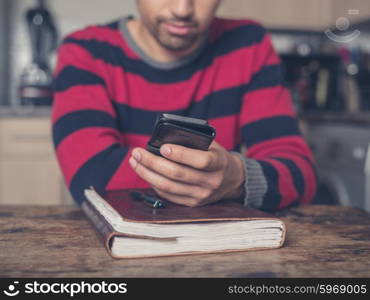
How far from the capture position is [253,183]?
2.69 ft

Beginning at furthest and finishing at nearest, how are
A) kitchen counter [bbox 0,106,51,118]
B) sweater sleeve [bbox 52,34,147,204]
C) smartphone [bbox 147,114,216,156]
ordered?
kitchen counter [bbox 0,106,51,118]
sweater sleeve [bbox 52,34,147,204]
smartphone [bbox 147,114,216,156]

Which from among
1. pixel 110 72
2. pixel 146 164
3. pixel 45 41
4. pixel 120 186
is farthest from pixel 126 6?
pixel 146 164

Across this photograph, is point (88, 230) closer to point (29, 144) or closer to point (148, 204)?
point (148, 204)

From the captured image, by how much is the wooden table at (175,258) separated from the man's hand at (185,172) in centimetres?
11

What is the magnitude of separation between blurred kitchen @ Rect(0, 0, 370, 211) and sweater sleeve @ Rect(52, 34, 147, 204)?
1.04 meters

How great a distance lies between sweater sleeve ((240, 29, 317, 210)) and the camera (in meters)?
0.84

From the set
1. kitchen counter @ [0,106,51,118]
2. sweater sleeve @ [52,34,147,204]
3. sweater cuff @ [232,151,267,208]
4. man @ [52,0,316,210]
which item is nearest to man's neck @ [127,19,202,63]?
man @ [52,0,316,210]

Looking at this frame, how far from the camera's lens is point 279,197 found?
864 millimetres

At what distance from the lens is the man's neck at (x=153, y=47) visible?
1249 millimetres

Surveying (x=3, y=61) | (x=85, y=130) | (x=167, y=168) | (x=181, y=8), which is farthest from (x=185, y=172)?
(x=3, y=61)

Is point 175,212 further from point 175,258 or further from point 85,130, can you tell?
point 85,130

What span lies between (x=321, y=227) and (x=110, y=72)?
Result: 0.70 meters

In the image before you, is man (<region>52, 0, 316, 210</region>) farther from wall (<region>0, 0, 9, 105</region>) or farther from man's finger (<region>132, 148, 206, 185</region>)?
wall (<region>0, 0, 9, 105</region>)

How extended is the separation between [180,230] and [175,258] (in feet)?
0.11
